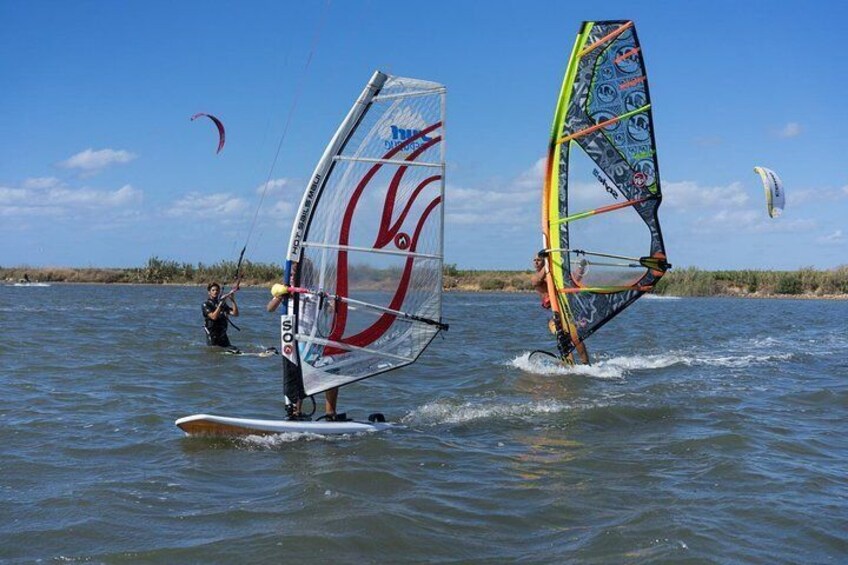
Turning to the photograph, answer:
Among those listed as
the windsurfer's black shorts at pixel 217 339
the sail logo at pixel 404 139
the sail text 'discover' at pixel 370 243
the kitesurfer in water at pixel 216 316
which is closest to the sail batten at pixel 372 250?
the sail text 'discover' at pixel 370 243

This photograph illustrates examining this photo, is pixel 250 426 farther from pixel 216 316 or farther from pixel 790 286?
pixel 790 286

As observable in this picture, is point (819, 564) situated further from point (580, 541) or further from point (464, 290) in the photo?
point (464, 290)

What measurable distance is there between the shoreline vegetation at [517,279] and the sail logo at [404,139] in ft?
122

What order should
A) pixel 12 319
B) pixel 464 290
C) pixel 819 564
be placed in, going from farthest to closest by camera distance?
pixel 464 290 → pixel 12 319 → pixel 819 564

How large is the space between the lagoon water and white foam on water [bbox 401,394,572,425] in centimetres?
4

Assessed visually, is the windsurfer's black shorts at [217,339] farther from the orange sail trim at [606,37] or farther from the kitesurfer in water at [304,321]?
the orange sail trim at [606,37]

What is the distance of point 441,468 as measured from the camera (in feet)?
21.3

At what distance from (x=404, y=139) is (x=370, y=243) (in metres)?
0.93

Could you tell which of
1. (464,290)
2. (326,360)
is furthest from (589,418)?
(464,290)

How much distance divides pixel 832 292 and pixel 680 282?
794 centimetres

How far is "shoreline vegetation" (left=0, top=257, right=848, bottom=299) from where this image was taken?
47094mm

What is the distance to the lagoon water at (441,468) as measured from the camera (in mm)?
4781

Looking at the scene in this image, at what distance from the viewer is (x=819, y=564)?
14.9 ft

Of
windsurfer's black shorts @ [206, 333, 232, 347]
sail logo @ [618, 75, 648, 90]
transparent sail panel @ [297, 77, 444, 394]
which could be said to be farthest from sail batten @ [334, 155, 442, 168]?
windsurfer's black shorts @ [206, 333, 232, 347]
